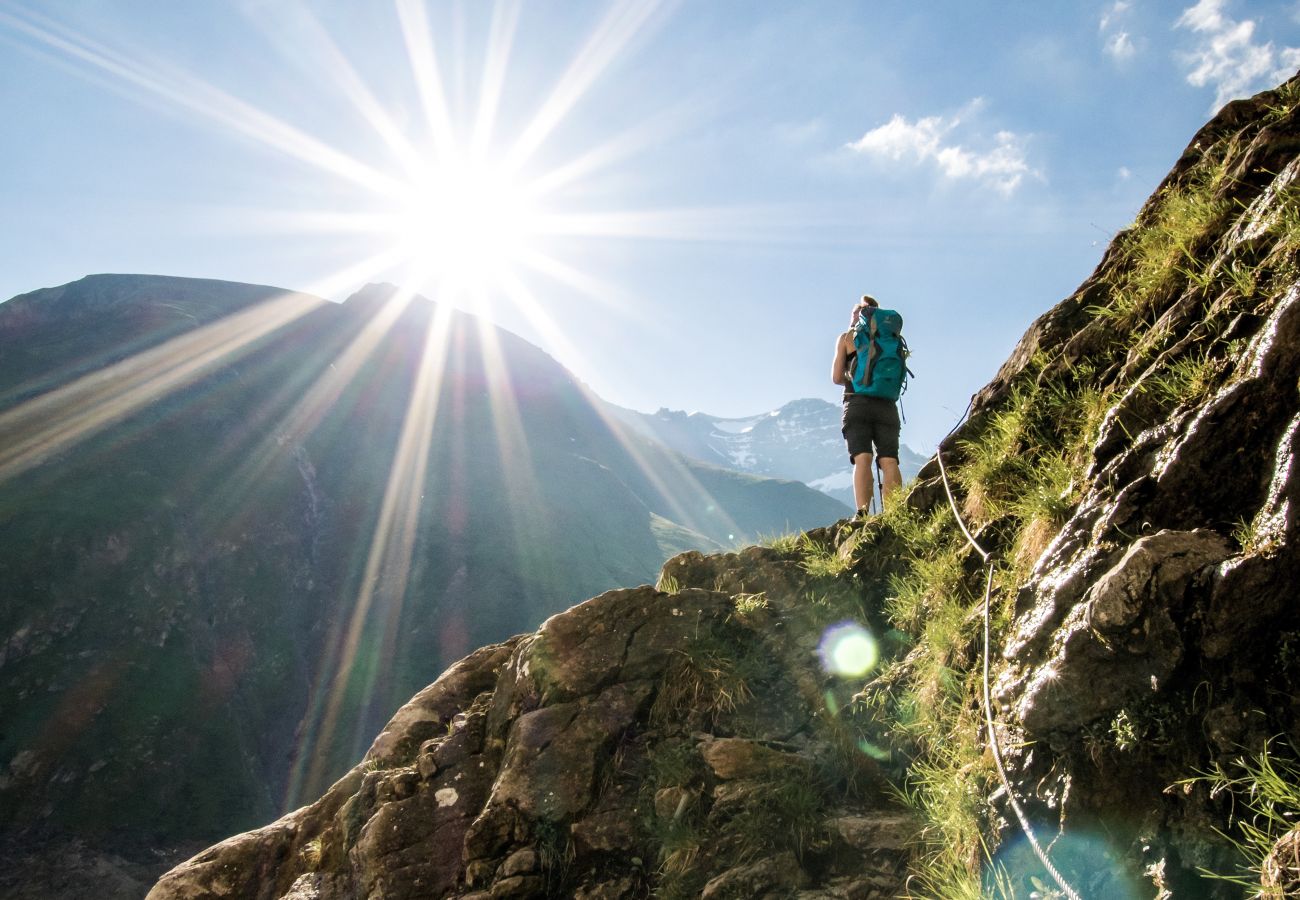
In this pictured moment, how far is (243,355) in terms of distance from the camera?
156m

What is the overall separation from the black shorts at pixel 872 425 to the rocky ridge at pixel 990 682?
159cm

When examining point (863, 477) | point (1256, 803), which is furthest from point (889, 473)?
point (1256, 803)

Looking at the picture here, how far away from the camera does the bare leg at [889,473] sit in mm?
9969

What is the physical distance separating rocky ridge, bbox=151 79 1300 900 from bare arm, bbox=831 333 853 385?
2.35m

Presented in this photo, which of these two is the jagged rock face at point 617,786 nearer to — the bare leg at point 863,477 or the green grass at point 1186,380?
the bare leg at point 863,477

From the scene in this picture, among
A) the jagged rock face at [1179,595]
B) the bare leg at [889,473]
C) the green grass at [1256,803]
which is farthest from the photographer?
the bare leg at [889,473]

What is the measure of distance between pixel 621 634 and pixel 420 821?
2.68m

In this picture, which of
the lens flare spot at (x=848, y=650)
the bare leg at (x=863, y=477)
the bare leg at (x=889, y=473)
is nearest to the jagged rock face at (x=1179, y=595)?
the lens flare spot at (x=848, y=650)

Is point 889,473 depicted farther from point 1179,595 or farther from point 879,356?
point 1179,595

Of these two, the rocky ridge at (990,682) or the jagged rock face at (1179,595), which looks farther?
the rocky ridge at (990,682)

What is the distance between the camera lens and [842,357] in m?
10.6

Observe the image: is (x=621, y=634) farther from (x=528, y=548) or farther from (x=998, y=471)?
(x=528, y=548)

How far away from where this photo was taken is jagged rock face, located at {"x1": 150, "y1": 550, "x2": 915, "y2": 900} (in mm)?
5504

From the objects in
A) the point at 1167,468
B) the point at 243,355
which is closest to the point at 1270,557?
the point at 1167,468
